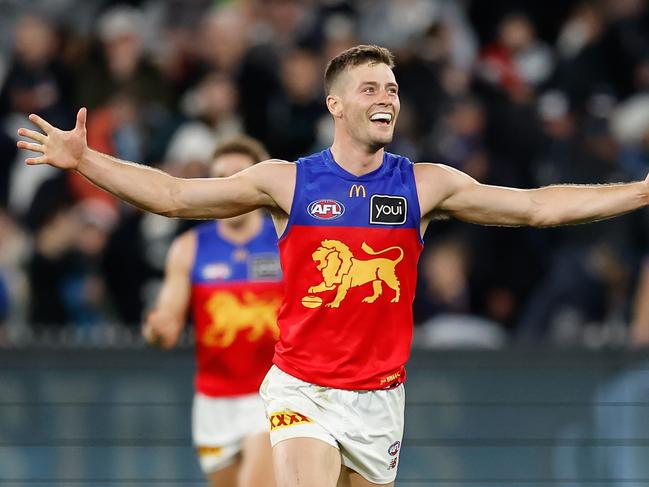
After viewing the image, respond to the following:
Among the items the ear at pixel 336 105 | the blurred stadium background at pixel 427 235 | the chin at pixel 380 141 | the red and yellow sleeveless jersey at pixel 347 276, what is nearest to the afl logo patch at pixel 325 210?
the red and yellow sleeveless jersey at pixel 347 276

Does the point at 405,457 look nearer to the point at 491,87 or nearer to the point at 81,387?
the point at 81,387

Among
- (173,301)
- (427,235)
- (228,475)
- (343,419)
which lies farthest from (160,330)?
(427,235)

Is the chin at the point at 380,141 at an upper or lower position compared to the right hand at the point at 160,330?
upper

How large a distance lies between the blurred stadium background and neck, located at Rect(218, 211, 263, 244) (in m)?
1.39

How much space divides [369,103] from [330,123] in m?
5.51

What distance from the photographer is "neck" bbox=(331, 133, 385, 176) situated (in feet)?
21.2

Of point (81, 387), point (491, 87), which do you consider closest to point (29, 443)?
point (81, 387)

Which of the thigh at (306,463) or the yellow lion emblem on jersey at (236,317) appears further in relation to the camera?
the yellow lion emblem on jersey at (236,317)

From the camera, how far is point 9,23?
13.8 m

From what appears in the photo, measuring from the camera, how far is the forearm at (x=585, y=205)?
21.2 ft

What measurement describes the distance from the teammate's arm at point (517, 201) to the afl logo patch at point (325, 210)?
40cm

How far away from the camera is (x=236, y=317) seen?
28.0ft

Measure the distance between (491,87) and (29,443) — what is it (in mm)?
4944

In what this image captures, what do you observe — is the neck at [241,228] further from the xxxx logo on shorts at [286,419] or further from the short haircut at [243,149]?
the xxxx logo on shorts at [286,419]
